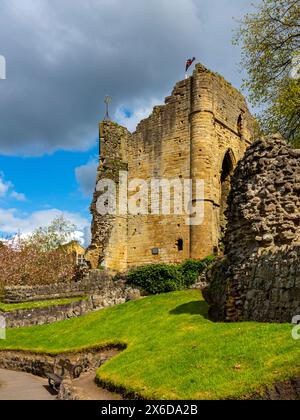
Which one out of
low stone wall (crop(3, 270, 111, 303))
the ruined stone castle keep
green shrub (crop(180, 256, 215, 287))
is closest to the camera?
green shrub (crop(180, 256, 215, 287))

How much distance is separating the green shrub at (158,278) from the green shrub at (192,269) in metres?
0.30

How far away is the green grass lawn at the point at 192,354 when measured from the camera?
27.6 ft

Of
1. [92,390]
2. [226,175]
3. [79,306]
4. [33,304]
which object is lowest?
[92,390]

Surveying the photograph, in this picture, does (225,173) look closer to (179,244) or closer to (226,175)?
(226,175)

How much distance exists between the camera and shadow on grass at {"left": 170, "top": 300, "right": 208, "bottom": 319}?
15.6 metres

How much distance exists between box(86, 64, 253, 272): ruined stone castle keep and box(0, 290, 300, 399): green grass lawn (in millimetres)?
13300

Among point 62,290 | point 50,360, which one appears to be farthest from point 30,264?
point 50,360

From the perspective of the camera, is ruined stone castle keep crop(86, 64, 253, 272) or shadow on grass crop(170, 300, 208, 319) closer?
Result: shadow on grass crop(170, 300, 208, 319)

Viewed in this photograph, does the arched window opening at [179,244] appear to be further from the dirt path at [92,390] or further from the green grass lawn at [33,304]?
the dirt path at [92,390]

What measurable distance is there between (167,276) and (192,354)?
17.2 m

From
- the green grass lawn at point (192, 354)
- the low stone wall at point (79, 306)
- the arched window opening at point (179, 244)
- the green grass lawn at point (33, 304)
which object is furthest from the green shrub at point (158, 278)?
the green grass lawn at point (192, 354)

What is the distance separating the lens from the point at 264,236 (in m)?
12.2

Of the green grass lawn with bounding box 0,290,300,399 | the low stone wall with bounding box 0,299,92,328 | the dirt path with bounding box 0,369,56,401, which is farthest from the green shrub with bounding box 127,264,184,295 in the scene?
the dirt path with bounding box 0,369,56,401

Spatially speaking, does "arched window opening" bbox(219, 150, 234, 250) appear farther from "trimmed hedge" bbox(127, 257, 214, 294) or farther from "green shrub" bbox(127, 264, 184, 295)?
"green shrub" bbox(127, 264, 184, 295)
